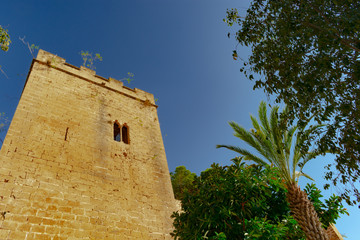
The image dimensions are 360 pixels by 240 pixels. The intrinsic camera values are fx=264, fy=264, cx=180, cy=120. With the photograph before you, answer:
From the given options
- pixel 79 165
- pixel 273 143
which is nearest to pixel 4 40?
pixel 79 165

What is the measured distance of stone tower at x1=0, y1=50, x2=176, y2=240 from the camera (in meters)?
5.61

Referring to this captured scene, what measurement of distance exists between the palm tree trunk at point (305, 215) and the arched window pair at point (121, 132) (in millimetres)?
5254

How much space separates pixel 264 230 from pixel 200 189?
154 cm

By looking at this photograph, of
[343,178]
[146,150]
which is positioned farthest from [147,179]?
[343,178]

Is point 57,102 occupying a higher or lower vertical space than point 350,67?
higher

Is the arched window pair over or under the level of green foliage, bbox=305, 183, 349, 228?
over

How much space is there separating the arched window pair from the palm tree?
3157 millimetres

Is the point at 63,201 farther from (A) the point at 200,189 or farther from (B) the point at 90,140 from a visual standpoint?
(A) the point at 200,189

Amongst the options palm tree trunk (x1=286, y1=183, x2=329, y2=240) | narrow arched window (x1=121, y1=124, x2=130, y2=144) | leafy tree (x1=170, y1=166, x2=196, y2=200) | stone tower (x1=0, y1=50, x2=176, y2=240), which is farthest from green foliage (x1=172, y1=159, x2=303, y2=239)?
leafy tree (x1=170, y1=166, x2=196, y2=200)

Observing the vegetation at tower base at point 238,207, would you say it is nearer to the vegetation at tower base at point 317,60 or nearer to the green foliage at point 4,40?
the vegetation at tower base at point 317,60

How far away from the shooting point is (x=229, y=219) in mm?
4820

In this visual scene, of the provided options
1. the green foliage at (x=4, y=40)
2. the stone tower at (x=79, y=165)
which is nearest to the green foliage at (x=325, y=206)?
the stone tower at (x=79, y=165)

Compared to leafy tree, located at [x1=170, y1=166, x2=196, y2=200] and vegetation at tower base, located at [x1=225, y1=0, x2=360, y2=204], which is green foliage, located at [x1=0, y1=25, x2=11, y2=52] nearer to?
vegetation at tower base, located at [x1=225, y1=0, x2=360, y2=204]

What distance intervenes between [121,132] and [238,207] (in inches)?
205
